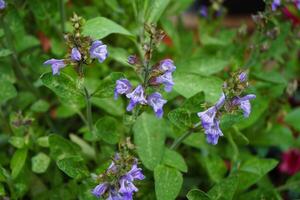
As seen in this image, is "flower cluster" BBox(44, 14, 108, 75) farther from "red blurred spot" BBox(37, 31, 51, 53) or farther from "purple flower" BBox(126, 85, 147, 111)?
"red blurred spot" BBox(37, 31, 51, 53)

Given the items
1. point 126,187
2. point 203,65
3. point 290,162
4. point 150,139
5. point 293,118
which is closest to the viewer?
point 126,187

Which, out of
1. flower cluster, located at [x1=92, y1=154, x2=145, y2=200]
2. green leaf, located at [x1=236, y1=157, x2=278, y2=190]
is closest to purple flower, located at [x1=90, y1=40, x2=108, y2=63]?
flower cluster, located at [x1=92, y1=154, x2=145, y2=200]

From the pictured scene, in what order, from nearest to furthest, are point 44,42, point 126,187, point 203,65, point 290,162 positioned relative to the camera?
point 126,187
point 203,65
point 290,162
point 44,42

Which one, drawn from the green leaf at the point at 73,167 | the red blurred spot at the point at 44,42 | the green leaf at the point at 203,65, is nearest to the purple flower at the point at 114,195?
the green leaf at the point at 73,167

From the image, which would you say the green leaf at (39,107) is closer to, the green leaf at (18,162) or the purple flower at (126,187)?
the green leaf at (18,162)

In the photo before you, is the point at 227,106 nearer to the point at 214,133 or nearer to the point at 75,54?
the point at 214,133

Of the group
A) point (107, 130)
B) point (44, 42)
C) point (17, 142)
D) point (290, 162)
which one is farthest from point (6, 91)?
point (290, 162)
